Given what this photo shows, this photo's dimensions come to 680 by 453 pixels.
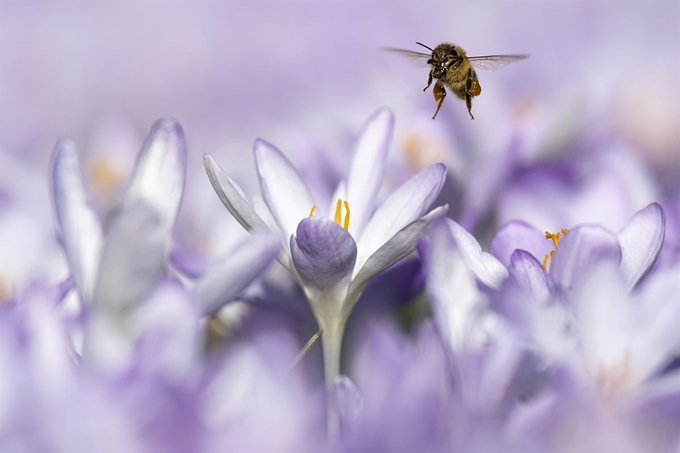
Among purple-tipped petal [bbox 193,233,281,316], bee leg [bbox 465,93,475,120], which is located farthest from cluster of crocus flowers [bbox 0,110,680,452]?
bee leg [bbox 465,93,475,120]

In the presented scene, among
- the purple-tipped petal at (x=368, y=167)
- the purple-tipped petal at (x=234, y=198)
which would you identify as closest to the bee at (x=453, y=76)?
the purple-tipped petal at (x=368, y=167)

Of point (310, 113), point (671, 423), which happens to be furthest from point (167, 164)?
point (310, 113)

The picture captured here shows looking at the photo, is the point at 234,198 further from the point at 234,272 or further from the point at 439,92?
the point at 439,92

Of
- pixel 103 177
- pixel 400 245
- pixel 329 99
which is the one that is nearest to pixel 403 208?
pixel 400 245

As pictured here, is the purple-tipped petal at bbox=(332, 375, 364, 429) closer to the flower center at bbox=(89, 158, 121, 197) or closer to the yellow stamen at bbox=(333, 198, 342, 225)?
the yellow stamen at bbox=(333, 198, 342, 225)

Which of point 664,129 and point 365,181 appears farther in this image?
point 664,129

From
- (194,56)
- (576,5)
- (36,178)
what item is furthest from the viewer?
(194,56)

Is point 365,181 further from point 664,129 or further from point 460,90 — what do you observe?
point 664,129
